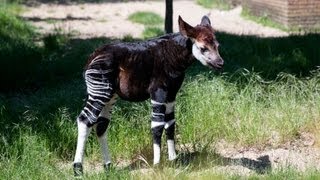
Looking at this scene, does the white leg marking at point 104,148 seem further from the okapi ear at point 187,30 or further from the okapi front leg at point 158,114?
the okapi ear at point 187,30

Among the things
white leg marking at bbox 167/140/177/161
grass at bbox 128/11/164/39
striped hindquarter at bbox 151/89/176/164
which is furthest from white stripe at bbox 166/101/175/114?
grass at bbox 128/11/164/39

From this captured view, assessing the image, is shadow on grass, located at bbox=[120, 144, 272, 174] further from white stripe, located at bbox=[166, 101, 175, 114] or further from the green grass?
the green grass

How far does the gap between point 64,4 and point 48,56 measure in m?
11.3

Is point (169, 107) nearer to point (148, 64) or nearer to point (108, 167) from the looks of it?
point (148, 64)

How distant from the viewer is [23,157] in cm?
542

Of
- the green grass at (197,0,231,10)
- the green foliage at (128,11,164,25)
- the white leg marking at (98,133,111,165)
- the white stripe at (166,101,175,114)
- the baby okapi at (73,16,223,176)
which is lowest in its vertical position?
the green grass at (197,0,231,10)

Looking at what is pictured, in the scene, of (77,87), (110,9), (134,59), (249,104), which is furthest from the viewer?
(110,9)

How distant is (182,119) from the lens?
253 inches

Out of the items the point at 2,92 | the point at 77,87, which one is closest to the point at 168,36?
the point at 77,87

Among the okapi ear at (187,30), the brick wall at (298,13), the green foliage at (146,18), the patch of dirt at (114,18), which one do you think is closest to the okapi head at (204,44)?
the okapi ear at (187,30)

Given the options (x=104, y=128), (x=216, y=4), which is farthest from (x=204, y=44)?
(x=216, y=4)

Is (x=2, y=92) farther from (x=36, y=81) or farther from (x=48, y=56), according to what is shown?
(x=48, y=56)

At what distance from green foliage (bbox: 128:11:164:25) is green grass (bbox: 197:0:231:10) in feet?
12.7

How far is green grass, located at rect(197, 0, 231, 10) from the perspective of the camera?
2039 centimetres
